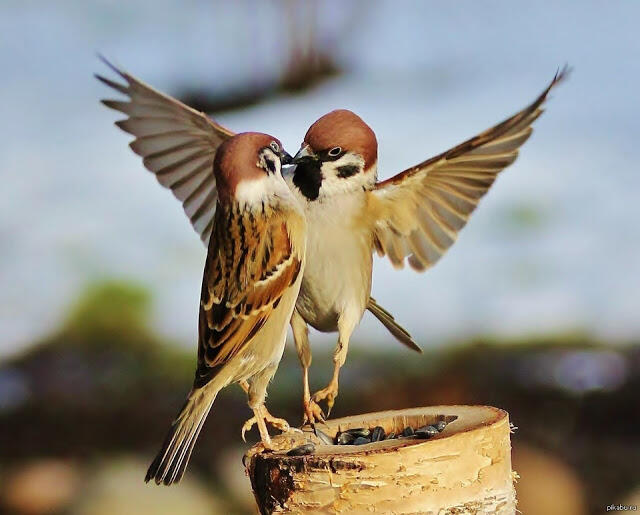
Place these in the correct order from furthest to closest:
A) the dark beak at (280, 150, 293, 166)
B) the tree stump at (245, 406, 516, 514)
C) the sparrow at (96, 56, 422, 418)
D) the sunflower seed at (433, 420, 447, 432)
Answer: the sparrow at (96, 56, 422, 418) < the dark beak at (280, 150, 293, 166) < the sunflower seed at (433, 420, 447, 432) < the tree stump at (245, 406, 516, 514)

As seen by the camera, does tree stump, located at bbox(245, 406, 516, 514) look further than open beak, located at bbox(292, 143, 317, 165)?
No

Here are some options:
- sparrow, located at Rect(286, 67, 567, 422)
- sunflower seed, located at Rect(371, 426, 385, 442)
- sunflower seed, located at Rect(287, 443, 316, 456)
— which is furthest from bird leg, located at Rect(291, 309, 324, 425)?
sunflower seed, located at Rect(287, 443, 316, 456)

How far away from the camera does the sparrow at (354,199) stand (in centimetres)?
194

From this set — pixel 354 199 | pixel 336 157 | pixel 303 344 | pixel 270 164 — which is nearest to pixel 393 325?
pixel 303 344

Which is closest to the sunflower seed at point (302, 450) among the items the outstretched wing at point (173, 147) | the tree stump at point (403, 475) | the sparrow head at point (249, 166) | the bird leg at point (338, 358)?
the tree stump at point (403, 475)

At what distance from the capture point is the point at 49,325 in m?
4.63

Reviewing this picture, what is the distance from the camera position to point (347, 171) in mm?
1984

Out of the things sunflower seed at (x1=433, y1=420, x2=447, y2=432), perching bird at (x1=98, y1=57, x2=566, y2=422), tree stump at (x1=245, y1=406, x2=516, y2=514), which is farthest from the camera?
perching bird at (x1=98, y1=57, x2=566, y2=422)

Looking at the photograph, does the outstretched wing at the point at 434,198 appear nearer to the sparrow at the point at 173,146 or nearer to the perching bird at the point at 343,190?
the perching bird at the point at 343,190

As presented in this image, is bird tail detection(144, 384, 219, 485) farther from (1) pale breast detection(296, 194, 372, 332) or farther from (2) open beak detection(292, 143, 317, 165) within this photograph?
(2) open beak detection(292, 143, 317, 165)

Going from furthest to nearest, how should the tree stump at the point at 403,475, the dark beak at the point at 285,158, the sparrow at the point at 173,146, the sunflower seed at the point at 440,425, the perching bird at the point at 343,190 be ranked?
1. the sparrow at the point at 173,146
2. the perching bird at the point at 343,190
3. the dark beak at the point at 285,158
4. the sunflower seed at the point at 440,425
5. the tree stump at the point at 403,475

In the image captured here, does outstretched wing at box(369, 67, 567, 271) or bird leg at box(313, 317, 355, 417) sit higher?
outstretched wing at box(369, 67, 567, 271)

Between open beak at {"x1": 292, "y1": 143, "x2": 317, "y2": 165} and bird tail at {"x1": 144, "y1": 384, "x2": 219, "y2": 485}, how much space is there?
44cm

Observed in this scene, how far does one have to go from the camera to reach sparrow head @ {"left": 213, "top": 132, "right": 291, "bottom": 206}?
5.96 feet
